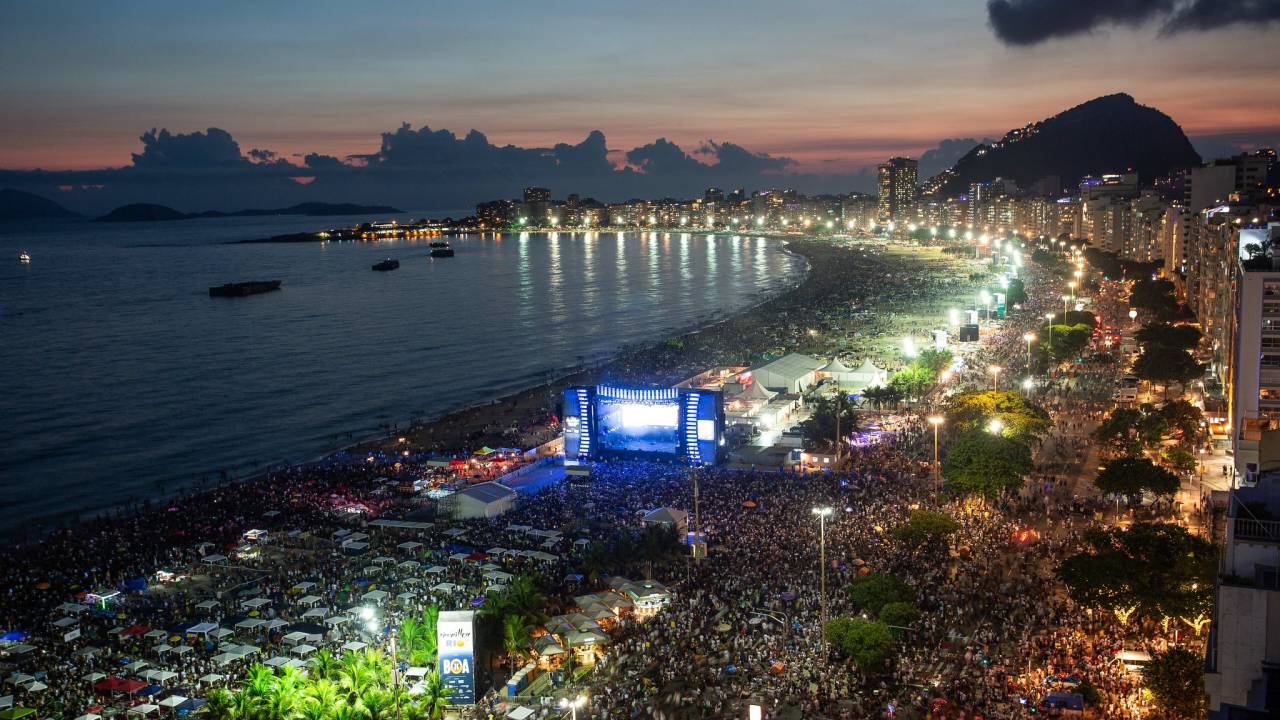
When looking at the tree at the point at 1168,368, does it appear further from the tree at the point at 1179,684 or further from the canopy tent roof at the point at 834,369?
the tree at the point at 1179,684

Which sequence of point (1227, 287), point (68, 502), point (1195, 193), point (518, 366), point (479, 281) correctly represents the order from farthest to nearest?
point (479, 281)
point (1195, 193)
point (518, 366)
point (1227, 287)
point (68, 502)

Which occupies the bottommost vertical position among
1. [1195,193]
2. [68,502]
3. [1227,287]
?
[68,502]

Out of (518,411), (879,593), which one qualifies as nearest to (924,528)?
(879,593)

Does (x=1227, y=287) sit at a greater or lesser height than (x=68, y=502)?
greater

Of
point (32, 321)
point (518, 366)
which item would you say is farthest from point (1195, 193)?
point (32, 321)

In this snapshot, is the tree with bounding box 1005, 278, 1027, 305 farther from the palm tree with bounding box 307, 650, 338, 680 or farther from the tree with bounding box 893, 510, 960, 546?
the palm tree with bounding box 307, 650, 338, 680

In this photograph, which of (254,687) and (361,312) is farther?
(361,312)

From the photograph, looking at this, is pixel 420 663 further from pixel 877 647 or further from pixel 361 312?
pixel 361 312

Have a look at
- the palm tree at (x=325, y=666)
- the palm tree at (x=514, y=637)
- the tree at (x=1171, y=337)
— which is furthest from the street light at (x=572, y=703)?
the tree at (x=1171, y=337)
